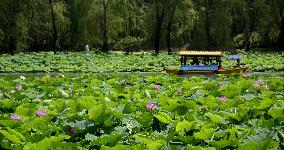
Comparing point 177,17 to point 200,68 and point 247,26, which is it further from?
point 200,68

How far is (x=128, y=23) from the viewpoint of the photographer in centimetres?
3988

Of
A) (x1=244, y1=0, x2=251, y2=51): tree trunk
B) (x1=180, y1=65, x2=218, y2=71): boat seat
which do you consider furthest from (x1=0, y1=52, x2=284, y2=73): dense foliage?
(x1=244, y1=0, x2=251, y2=51): tree trunk

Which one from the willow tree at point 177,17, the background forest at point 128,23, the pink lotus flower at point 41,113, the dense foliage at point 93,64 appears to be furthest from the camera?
the background forest at point 128,23

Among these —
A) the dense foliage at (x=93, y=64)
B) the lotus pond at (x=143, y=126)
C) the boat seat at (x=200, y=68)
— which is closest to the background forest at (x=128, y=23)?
the dense foliage at (x=93, y=64)

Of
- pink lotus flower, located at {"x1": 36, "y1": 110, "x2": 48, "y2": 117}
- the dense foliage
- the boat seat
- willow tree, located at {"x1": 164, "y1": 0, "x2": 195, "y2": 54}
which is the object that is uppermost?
willow tree, located at {"x1": 164, "y1": 0, "x2": 195, "y2": 54}

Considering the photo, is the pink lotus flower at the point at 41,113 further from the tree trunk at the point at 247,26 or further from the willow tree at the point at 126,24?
the tree trunk at the point at 247,26

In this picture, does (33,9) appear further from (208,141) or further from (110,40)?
(208,141)

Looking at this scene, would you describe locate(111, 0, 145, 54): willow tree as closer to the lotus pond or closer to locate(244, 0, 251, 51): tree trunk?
locate(244, 0, 251, 51): tree trunk

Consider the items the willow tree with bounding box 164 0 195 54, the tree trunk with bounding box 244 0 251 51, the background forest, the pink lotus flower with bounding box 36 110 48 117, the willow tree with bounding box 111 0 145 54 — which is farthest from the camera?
the tree trunk with bounding box 244 0 251 51

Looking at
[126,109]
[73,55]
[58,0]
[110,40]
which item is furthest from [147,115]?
[58,0]

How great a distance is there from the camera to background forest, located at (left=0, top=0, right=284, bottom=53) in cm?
3600

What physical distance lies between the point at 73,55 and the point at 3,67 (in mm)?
7108

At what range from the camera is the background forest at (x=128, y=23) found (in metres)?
36.0

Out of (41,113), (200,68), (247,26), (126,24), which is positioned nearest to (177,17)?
(126,24)
